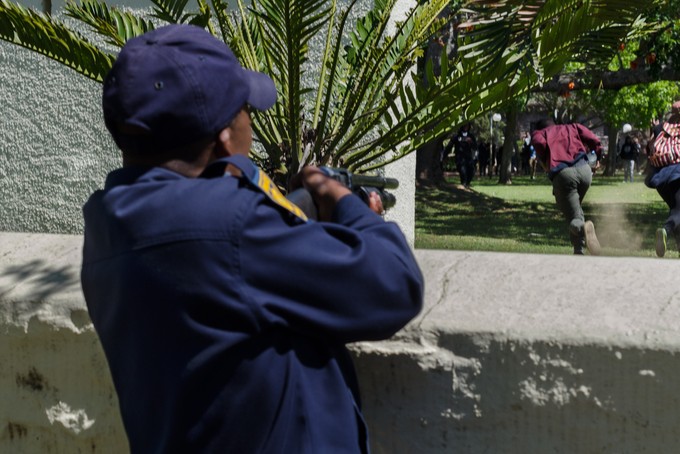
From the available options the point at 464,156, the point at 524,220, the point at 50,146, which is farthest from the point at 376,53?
the point at 464,156

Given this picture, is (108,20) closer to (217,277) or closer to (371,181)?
(371,181)

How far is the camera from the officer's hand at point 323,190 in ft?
6.03

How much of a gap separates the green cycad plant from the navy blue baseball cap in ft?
8.33

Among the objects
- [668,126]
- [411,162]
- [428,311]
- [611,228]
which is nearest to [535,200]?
[611,228]

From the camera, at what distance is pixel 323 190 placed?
1862 millimetres

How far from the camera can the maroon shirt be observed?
1061 cm

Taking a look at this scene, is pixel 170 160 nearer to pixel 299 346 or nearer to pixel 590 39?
pixel 299 346

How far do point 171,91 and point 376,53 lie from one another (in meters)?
3.24

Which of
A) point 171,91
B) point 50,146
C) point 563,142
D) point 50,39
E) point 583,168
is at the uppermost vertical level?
point 171,91

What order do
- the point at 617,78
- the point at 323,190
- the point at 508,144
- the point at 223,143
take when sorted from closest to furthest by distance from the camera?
the point at 223,143, the point at 323,190, the point at 617,78, the point at 508,144

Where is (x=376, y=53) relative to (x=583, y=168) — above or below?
above

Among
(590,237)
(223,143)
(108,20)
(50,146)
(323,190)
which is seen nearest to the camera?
(223,143)

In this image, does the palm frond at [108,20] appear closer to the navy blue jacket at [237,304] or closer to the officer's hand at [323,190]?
the officer's hand at [323,190]

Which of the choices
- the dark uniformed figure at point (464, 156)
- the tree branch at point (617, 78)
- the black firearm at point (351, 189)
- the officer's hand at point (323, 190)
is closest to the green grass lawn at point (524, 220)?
the tree branch at point (617, 78)
